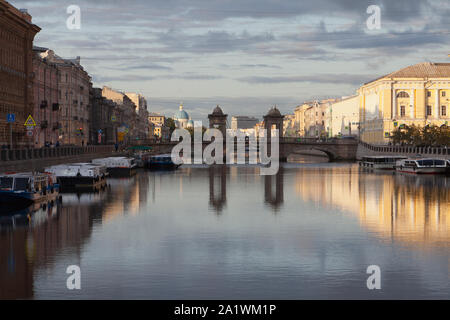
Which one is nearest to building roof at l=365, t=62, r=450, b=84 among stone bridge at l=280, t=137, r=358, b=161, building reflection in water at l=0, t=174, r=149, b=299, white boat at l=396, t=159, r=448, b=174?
stone bridge at l=280, t=137, r=358, b=161

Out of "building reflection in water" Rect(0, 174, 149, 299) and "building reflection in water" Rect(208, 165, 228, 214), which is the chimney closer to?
"building reflection in water" Rect(208, 165, 228, 214)

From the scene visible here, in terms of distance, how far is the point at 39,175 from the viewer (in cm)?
5241

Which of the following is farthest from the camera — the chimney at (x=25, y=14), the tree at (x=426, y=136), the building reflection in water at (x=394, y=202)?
the tree at (x=426, y=136)

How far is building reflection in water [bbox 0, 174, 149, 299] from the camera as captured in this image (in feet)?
89.1

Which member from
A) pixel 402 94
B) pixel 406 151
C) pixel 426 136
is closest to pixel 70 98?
pixel 406 151

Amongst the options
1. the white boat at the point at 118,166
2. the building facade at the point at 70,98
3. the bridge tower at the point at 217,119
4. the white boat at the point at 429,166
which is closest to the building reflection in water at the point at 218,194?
the white boat at the point at 118,166

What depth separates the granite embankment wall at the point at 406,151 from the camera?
112 metres

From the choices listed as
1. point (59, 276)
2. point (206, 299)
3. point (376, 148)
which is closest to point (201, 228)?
point (59, 276)

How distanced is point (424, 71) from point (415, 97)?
284 inches

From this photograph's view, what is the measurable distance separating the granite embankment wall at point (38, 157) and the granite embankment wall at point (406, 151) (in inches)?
2123

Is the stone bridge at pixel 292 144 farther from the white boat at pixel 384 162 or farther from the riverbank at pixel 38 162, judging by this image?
the riverbank at pixel 38 162

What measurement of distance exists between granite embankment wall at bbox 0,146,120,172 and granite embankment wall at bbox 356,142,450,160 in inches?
2123

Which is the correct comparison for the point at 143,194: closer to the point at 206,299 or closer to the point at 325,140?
the point at 206,299

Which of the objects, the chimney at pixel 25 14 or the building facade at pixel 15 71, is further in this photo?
the chimney at pixel 25 14
